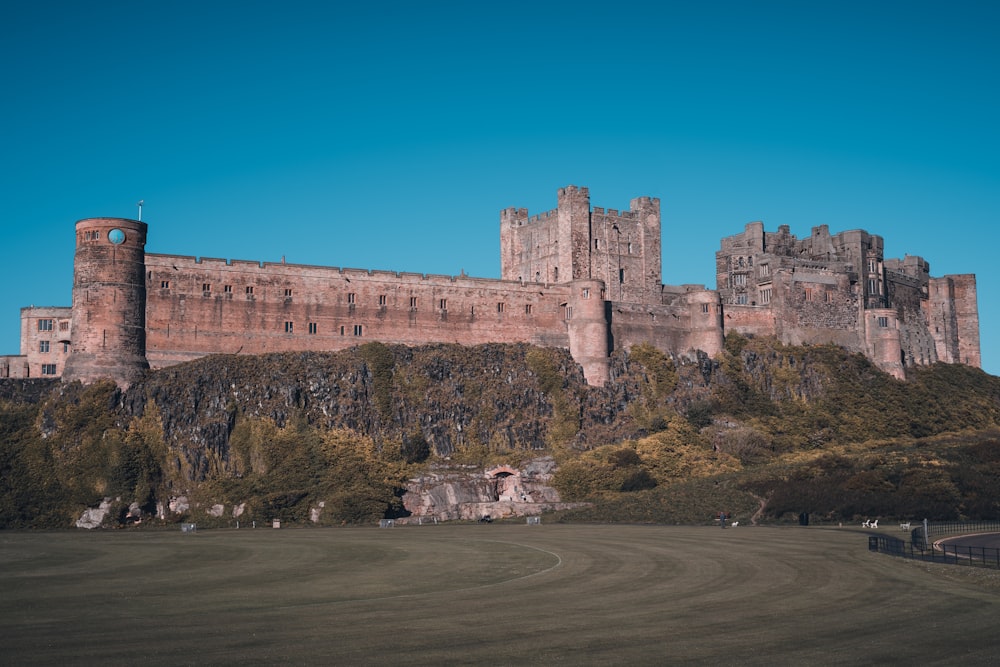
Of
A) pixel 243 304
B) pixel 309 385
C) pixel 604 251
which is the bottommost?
pixel 309 385

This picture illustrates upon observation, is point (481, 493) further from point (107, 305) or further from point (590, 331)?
point (107, 305)

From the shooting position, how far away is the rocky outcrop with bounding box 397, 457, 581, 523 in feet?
Answer: 257

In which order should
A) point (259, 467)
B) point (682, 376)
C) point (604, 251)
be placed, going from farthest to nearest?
point (604, 251), point (682, 376), point (259, 467)

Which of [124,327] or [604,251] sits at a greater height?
[604,251]

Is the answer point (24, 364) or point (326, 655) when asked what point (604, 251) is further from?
point (326, 655)

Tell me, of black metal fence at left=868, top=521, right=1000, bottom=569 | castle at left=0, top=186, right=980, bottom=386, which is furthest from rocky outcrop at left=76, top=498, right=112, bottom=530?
black metal fence at left=868, top=521, right=1000, bottom=569

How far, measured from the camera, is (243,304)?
88.8 meters

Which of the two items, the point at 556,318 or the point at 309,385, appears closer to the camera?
the point at 309,385

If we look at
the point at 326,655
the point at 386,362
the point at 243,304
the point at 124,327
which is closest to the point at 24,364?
the point at 124,327

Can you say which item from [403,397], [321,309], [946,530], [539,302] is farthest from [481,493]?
[946,530]

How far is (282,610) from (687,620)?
11.4m

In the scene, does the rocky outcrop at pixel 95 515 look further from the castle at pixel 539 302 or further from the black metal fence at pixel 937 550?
the black metal fence at pixel 937 550

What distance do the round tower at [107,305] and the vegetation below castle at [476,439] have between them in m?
1.68

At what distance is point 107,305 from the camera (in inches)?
3280
